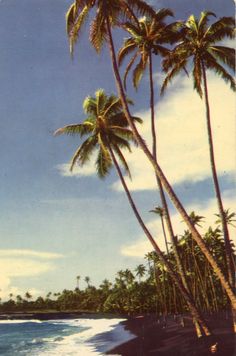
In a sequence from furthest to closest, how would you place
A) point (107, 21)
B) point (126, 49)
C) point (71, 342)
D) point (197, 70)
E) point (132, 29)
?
point (71, 342) < point (126, 49) < point (132, 29) < point (197, 70) < point (107, 21)

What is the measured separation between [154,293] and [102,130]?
55019 mm

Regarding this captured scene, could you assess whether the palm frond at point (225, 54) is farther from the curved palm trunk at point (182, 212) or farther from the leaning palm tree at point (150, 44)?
the curved palm trunk at point (182, 212)

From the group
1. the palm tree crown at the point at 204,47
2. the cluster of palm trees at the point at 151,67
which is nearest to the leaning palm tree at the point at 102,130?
the cluster of palm trees at the point at 151,67

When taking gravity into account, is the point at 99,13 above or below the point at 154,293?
above

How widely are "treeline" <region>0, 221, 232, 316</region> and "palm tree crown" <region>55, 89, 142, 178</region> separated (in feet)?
44.9

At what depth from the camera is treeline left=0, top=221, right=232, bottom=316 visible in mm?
45531

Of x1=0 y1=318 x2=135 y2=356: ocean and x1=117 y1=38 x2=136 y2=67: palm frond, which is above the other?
x1=117 y1=38 x2=136 y2=67: palm frond

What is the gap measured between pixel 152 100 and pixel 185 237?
114 ft

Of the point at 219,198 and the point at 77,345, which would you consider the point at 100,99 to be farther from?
the point at 77,345

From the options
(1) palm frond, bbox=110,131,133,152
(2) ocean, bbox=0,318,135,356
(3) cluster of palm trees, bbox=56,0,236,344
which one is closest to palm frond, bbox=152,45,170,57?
(3) cluster of palm trees, bbox=56,0,236,344

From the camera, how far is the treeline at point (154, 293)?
4553cm

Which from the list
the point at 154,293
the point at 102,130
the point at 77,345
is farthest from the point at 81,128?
the point at 154,293

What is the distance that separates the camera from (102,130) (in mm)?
19406

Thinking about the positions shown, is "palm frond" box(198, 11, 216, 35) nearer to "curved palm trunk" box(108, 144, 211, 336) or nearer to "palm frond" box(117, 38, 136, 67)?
"palm frond" box(117, 38, 136, 67)
